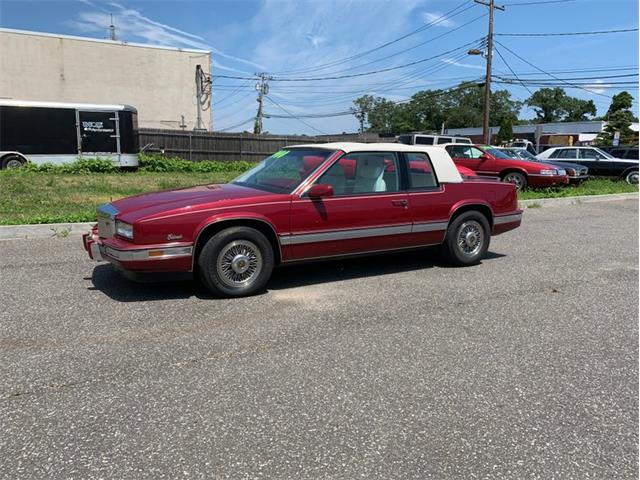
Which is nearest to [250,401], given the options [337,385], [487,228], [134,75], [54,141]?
[337,385]

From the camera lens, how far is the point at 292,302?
5.26 m

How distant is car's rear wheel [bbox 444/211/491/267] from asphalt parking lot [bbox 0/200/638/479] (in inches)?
26.0

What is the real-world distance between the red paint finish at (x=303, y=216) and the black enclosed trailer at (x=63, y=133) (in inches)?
554

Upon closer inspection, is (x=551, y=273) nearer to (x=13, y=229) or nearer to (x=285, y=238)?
(x=285, y=238)

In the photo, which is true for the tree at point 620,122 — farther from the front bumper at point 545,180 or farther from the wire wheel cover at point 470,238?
the wire wheel cover at point 470,238

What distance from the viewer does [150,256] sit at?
4.90 meters

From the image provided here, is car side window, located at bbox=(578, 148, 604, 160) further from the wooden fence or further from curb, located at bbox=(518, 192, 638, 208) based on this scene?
the wooden fence

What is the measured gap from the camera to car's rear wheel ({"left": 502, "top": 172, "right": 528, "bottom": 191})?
16.5m

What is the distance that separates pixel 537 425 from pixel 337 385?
1213 mm

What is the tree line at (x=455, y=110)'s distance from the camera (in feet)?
352

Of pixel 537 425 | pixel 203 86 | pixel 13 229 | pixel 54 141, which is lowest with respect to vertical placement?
pixel 537 425

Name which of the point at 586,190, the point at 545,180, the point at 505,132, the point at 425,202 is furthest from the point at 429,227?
the point at 505,132

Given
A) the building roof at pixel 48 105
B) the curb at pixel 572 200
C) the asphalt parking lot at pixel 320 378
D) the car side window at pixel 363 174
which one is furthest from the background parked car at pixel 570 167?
the building roof at pixel 48 105

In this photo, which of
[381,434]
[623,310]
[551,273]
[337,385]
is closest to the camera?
[381,434]
